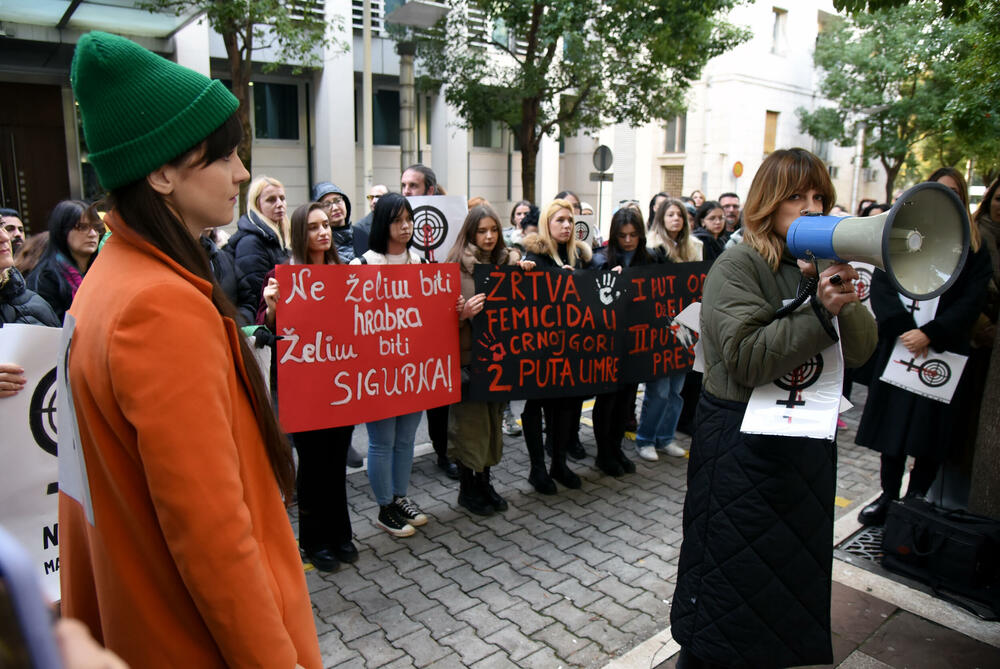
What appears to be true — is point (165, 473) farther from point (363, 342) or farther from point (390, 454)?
point (390, 454)

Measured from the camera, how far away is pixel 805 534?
2469 millimetres

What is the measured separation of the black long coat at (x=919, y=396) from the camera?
4.15 metres

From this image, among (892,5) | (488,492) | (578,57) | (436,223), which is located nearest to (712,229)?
(892,5)

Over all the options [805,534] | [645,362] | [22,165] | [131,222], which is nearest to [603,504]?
[645,362]

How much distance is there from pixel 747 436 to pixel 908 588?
2122mm

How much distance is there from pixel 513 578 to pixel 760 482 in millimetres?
1903

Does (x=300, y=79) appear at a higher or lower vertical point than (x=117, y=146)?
higher

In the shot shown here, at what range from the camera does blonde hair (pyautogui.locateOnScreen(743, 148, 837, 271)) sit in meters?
2.44

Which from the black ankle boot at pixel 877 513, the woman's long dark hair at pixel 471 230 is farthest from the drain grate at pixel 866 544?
the woman's long dark hair at pixel 471 230

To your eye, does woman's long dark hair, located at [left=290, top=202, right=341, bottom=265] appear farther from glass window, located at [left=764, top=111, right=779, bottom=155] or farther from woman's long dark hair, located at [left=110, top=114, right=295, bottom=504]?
glass window, located at [left=764, top=111, right=779, bottom=155]

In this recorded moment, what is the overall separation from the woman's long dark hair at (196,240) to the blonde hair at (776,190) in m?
1.78

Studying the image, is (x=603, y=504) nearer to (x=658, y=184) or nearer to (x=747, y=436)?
(x=747, y=436)

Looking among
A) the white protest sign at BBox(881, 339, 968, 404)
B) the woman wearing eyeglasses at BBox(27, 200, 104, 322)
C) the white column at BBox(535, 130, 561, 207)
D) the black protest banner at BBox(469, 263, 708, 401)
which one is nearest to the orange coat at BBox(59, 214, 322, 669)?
the woman wearing eyeglasses at BBox(27, 200, 104, 322)

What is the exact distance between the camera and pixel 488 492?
4.79 metres
